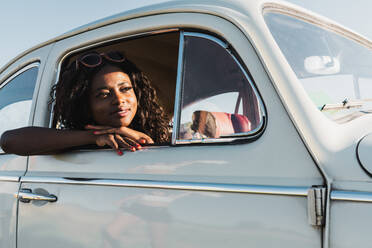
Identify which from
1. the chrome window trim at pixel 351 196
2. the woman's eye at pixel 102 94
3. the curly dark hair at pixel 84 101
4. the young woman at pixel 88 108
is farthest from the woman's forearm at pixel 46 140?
the chrome window trim at pixel 351 196

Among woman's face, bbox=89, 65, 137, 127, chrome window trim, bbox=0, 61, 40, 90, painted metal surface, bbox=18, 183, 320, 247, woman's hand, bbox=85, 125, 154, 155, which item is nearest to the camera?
painted metal surface, bbox=18, 183, 320, 247

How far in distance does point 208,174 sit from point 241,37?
0.56 meters

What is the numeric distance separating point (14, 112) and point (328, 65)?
209 cm

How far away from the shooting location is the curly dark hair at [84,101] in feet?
6.73

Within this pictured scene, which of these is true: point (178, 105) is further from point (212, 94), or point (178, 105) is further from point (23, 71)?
point (23, 71)

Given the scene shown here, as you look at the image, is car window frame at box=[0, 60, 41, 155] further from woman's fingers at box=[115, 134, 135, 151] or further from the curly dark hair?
woman's fingers at box=[115, 134, 135, 151]

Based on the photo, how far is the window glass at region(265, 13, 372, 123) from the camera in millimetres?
1389

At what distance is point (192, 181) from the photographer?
1349 mm

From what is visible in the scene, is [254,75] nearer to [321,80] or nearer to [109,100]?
[321,80]

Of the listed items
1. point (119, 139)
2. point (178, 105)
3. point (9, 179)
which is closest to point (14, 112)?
point (9, 179)

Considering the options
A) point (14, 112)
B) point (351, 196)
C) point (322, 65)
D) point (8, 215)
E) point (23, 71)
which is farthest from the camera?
point (14, 112)

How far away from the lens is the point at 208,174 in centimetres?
133

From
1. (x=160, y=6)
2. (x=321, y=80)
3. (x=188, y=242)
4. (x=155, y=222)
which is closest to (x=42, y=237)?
(x=155, y=222)

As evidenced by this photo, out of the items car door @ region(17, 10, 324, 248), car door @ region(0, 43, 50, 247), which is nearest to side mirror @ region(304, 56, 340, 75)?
car door @ region(17, 10, 324, 248)
